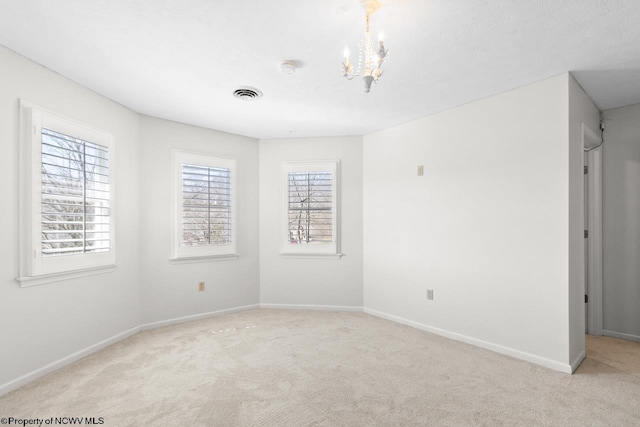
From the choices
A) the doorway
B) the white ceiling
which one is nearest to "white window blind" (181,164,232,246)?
the white ceiling

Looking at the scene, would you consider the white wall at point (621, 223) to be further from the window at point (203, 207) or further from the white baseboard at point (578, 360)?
the window at point (203, 207)

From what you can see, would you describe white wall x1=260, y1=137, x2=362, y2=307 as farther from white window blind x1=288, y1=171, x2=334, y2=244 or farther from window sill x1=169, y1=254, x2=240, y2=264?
window sill x1=169, y1=254, x2=240, y2=264

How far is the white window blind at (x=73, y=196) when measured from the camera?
109 inches

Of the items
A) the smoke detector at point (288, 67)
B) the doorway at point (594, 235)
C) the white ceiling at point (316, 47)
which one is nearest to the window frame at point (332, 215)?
the white ceiling at point (316, 47)

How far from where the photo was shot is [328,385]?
102 inches

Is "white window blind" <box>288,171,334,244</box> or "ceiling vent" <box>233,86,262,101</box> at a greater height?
"ceiling vent" <box>233,86,262,101</box>

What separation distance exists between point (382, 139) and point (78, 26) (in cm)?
340

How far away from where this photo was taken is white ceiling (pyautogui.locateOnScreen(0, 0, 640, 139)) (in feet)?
6.53

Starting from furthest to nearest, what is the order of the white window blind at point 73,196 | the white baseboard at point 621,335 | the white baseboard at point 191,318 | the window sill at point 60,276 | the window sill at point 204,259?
the window sill at point 204,259 < the white baseboard at point 191,318 < the white baseboard at point 621,335 < the white window blind at point 73,196 < the window sill at point 60,276

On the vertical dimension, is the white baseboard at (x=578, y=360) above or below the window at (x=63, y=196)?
below

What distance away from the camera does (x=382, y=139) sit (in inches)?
178

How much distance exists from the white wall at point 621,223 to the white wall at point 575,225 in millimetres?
966

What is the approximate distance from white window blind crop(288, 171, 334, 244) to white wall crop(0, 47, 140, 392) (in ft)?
6.70

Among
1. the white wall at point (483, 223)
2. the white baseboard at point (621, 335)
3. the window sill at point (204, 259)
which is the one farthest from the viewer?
the window sill at point (204, 259)
